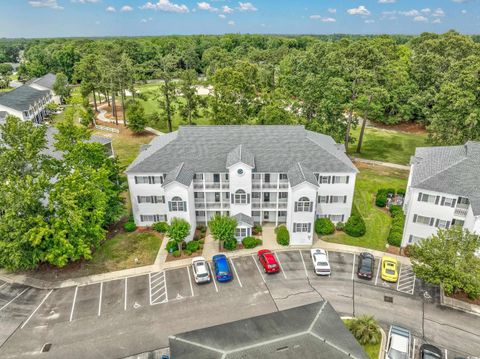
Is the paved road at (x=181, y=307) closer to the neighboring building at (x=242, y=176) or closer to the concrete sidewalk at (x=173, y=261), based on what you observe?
the concrete sidewalk at (x=173, y=261)

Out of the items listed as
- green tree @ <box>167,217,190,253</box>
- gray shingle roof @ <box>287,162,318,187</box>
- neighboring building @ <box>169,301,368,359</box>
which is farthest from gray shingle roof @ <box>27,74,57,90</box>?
neighboring building @ <box>169,301,368,359</box>

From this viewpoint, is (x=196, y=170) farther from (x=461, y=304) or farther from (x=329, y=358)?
(x=461, y=304)

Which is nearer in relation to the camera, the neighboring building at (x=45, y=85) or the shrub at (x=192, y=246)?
the shrub at (x=192, y=246)

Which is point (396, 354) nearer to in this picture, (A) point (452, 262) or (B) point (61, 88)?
(A) point (452, 262)

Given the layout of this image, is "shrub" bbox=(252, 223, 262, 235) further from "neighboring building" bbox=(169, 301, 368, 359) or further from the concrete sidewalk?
"neighboring building" bbox=(169, 301, 368, 359)

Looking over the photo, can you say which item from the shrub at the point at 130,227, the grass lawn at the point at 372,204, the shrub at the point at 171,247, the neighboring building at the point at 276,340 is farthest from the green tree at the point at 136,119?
the neighboring building at the point at 276,340

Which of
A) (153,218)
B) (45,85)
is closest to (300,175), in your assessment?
(153,218)

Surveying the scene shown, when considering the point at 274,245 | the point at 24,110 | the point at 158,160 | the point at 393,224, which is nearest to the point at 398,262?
the point at 393,224
